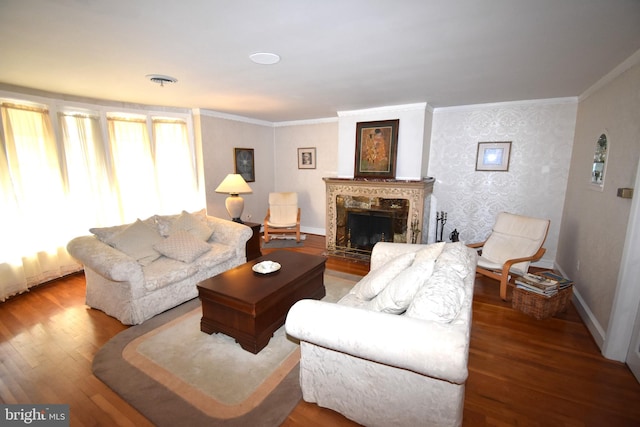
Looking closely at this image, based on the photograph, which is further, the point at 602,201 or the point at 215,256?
the point at 215,256

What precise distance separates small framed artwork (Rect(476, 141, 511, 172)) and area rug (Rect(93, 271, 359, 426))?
391cm

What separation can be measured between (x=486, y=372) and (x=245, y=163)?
16.5ft

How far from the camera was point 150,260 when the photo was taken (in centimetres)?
312

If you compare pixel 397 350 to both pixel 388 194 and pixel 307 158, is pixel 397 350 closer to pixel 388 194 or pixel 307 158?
pixel 388 194

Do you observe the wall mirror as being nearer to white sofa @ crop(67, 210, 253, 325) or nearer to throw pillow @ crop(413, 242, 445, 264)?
throw pillow @ crop(413, 242, 445, 264)

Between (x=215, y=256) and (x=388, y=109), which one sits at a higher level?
(x=388, y=109)

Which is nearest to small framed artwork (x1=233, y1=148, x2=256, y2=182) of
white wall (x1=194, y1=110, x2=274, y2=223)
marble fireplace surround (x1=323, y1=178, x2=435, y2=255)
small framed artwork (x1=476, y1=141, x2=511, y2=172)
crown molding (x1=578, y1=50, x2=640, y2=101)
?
white wall (x1=194, y1=110, x2=274, y2=223)

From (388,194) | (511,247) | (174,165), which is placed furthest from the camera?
(174,165)

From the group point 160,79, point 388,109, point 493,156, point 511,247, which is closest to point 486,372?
point 511,247

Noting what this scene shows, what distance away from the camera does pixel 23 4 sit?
5.00 feet

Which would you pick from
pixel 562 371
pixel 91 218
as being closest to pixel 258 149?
pixel 91 218

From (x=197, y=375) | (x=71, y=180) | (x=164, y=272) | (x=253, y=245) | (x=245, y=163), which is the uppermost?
(x=245, y=163)

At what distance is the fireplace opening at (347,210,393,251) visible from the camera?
4.61 m

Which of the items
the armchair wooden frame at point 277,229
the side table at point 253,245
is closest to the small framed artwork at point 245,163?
the armchair wooden frame at point 277,229
